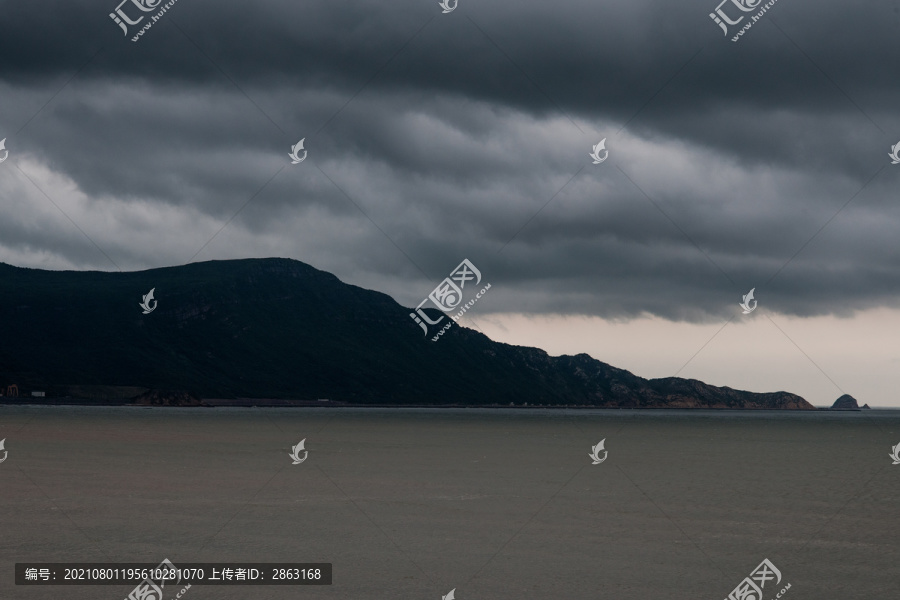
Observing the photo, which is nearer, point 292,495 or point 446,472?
point 292,495

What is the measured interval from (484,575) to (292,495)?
1313cm

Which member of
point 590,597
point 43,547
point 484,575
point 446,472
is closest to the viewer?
point 590,597

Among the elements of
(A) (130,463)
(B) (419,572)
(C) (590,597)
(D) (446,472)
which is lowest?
(C) (590,597)

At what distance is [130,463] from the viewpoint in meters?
39.8

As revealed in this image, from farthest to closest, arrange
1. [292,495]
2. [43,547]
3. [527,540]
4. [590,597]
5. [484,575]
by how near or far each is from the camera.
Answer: [292,495] < [527,540] < [43,547] < [484,575] < [590,597]

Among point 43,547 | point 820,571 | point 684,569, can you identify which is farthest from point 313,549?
point 820,571

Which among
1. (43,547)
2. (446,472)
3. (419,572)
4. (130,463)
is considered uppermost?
(130,463)

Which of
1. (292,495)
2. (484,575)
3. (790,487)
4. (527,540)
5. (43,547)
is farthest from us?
(790,487)

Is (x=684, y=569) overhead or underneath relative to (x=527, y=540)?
underneath

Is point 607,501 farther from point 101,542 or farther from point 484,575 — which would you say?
point 101,542

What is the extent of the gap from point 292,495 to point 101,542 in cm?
959

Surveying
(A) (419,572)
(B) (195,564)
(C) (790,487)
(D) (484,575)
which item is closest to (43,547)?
(B) (195,564)

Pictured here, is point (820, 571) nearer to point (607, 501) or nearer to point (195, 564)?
point (607, 501)

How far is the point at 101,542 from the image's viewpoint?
65.0 ft
